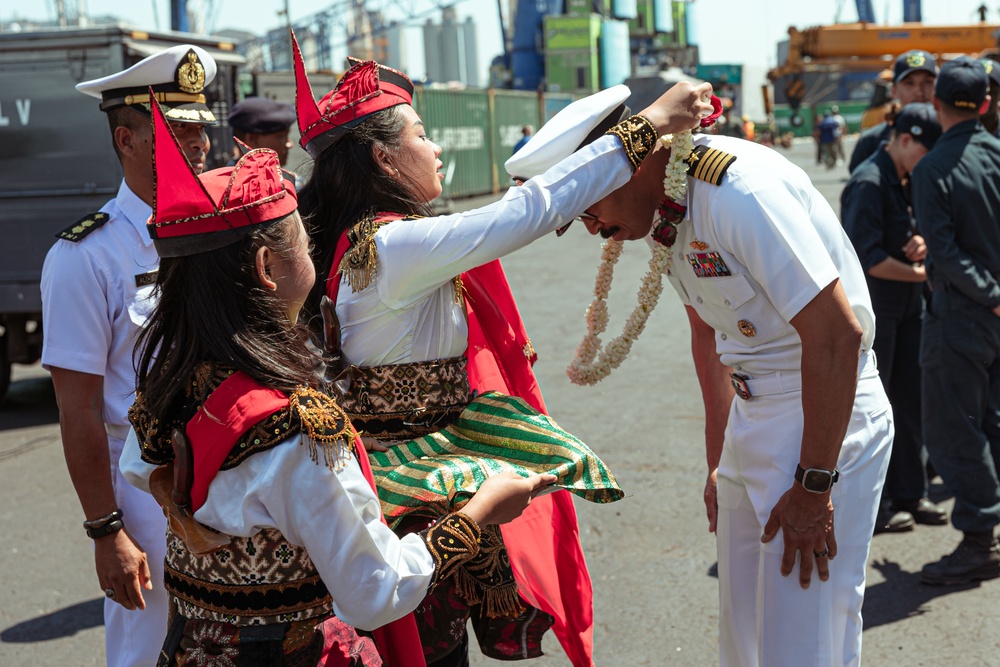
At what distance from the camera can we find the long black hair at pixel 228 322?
1.78 m

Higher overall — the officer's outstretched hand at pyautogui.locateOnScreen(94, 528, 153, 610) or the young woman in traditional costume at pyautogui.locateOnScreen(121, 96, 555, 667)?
the young woman in traditional costume at pyautogui.locateOnScreen(121, 96, 555, 667)

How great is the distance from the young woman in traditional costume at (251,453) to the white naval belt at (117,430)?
0.99 m

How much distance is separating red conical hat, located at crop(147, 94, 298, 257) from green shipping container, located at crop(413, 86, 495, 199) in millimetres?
18430

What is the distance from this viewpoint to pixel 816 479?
2318 millimetres

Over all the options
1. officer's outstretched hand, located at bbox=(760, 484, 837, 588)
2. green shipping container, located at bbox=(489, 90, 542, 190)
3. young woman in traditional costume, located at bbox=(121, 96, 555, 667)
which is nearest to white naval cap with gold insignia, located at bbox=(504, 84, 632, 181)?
young woman in traditional costume, located at bbox=(121, 96, 555, 667)

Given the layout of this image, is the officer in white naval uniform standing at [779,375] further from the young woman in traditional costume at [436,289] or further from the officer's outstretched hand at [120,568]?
the officer's outstretched hand at [120,568]

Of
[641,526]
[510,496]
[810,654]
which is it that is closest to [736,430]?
[810,654]

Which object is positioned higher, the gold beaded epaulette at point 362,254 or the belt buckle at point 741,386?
the gold beaded epaulette at point 362,254

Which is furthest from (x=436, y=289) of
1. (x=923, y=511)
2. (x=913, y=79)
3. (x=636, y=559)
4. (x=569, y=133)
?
(x=913, y=79)

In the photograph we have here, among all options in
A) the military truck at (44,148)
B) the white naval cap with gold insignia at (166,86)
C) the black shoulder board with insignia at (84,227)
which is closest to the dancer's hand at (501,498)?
the black shoulder board with insignia at (84,227)

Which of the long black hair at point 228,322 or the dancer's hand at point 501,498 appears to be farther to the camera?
the dancer's hand at point 501,498

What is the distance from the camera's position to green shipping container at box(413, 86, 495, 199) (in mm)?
21000

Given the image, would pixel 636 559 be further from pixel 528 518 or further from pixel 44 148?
pixel 44 148

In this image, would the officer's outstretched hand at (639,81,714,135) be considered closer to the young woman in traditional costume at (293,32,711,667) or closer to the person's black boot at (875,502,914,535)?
the young woman in traditional costume at (293,32,711,667)
